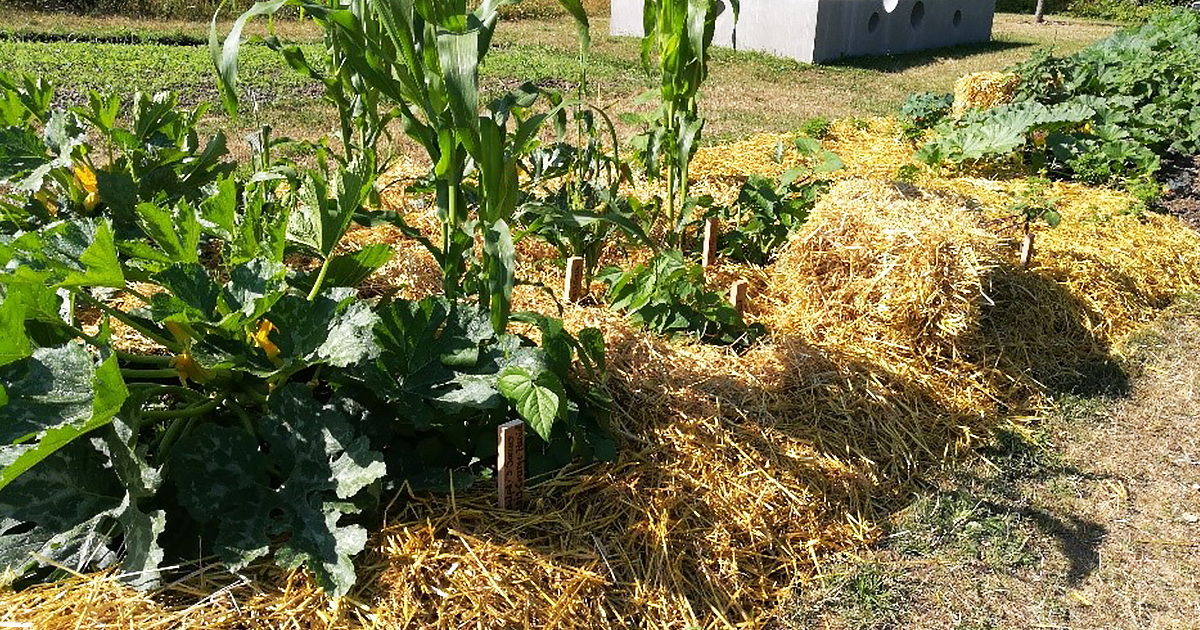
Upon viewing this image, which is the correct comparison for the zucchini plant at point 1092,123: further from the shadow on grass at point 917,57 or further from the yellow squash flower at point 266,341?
the yellow squash flower at point 266,341

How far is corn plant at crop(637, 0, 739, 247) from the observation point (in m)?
Answer: 3.45

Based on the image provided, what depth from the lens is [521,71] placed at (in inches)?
367

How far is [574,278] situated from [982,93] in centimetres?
440

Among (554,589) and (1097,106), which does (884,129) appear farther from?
(554,589)

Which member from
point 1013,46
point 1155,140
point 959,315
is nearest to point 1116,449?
point 959,315

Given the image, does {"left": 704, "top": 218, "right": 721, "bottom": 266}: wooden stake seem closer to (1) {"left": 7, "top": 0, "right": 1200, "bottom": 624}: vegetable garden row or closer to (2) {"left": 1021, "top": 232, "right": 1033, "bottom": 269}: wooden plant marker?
(1) {"left": 7, "top": 0, "right": 1200, "bottom": 624}: vegetable garden row

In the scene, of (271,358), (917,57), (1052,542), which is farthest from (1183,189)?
(917,57)

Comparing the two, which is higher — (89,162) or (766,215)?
(89,162)

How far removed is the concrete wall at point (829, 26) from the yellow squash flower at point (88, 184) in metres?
8.85

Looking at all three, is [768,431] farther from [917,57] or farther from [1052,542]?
[917,57]

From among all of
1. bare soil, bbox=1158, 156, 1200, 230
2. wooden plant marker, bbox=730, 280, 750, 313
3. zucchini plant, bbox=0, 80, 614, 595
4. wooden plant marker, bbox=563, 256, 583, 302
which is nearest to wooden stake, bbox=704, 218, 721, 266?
wooden plant marker, bbox=730, 280, 750, 313

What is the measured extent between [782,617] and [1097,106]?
4771 millimetres

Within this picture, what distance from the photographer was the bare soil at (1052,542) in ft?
7.72

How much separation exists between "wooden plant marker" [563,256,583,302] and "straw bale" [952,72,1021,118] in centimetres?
412
